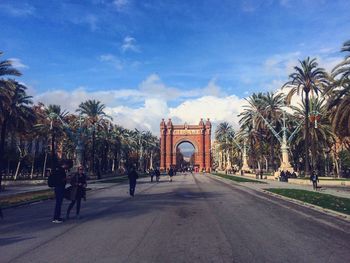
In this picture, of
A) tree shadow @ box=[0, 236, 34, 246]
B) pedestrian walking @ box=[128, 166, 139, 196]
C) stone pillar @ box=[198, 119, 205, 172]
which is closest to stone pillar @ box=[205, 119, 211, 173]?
stone pillar @ box=[198, 119, 205, 172]

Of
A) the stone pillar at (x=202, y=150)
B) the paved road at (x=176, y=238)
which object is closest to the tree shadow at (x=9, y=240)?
the paved road at (x=176, y=238)

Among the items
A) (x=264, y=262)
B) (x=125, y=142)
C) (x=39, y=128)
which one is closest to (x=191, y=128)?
(x=125, y=142)

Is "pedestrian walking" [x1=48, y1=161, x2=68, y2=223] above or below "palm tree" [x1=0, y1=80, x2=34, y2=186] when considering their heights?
below

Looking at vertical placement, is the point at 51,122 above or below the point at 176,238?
above

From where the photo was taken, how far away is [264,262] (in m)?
6.04

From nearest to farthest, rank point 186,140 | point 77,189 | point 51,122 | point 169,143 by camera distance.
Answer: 1. point 77,189
2. point 51,122
3. point 169,143
4. point 186,140

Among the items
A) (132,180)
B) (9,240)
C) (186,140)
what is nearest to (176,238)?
(9,240)

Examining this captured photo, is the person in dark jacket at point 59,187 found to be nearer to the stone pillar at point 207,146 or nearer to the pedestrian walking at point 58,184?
the pedestrian walking at point 58,184

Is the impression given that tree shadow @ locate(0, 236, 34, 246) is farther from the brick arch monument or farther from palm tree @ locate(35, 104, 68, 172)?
the brick arch monument

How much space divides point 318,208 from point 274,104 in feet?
135

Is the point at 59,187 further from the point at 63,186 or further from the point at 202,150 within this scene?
the point at 202,150

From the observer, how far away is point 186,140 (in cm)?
13338

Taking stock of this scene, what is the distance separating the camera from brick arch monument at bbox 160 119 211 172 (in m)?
130

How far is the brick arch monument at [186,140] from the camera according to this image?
129625 millimetres
